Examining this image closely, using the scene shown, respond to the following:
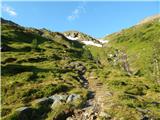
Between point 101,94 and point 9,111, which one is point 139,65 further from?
point 9,111

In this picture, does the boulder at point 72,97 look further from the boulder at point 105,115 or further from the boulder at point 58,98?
the boulder at point 105,115

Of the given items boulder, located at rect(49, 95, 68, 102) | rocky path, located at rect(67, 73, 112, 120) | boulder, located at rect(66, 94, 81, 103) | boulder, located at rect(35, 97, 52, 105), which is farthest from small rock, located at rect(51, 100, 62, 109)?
rocky path, located at rect(67, 73, 112, 120)

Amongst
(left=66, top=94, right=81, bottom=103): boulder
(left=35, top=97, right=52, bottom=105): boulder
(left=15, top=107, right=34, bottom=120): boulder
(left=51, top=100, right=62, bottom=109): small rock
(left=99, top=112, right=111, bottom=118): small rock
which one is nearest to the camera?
(left=99, top=112, right=111, bottom=118): small rock

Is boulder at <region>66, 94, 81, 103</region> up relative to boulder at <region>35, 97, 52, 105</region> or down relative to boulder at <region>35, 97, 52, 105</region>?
up

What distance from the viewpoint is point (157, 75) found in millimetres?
145500

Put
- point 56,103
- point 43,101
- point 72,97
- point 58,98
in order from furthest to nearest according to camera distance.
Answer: point 58,98, point 72,97, point 43,101, point 56,103

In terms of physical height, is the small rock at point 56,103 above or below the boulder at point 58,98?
below

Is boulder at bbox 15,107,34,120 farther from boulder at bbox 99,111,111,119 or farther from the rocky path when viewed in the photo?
boulder at bbox 99,111,111,119

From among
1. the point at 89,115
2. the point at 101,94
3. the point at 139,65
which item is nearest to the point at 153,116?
the point at 89,115

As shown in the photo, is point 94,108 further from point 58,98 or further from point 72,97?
point 58,98

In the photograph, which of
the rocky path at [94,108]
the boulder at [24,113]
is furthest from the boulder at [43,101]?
the rocky path at [94,108]

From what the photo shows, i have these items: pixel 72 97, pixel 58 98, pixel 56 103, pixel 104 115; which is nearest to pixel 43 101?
pixel 58 98

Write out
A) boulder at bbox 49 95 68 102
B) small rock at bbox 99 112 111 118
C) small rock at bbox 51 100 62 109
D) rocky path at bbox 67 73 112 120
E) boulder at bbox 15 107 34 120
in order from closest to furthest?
small rock at bbox 99 112 111 118 → rocky path at bbox 67 73 112 120 → boulder at bbox 15 107 34 120 → small rock at bbox 51 100 62 109 → boulder at bbox 49 95 68 102

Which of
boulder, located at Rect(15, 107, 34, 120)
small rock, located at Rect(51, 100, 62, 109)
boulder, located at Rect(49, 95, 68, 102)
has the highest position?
boulder, located at Rect(49, 95, 68, 102)
